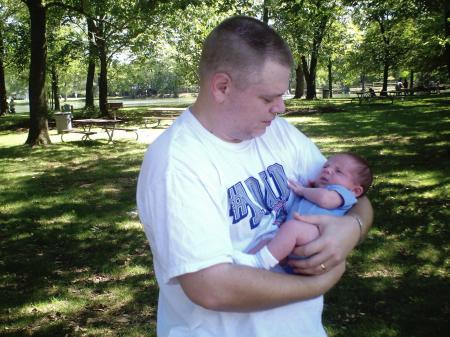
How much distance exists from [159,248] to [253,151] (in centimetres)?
66

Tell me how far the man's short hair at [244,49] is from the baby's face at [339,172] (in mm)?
872

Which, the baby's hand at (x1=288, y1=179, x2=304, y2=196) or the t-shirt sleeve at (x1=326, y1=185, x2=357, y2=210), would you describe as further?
the t-shirt sleeve at (x1=326, y1=185, x2=357, y2=210)

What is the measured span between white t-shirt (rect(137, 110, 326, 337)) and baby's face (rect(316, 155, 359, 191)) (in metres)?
0.32

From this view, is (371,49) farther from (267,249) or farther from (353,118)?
(267,249)

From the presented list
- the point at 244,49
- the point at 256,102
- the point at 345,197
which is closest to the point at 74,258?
the point at 345,197

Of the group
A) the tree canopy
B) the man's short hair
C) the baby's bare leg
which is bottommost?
the baby's bare leg

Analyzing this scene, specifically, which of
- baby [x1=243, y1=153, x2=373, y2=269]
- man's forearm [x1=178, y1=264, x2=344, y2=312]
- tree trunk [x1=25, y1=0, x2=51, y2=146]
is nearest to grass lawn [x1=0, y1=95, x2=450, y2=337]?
baby [x1=243, y1=153, x2=373, y2=269]

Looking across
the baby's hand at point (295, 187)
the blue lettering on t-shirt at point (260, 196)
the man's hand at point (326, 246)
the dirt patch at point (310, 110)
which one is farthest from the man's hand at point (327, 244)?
the dirt patch at point (310, 110)

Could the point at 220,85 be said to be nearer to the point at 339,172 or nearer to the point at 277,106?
the point at 277,106

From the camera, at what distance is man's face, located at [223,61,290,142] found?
173cm

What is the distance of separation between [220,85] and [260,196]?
1.64 ft

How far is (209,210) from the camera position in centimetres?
158

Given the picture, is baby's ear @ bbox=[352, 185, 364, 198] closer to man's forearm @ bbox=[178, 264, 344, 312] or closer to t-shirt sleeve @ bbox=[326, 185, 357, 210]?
t-shirt sleeve @ bbox=[326, 185, 357, 210]

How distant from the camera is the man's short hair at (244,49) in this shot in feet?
5.57
